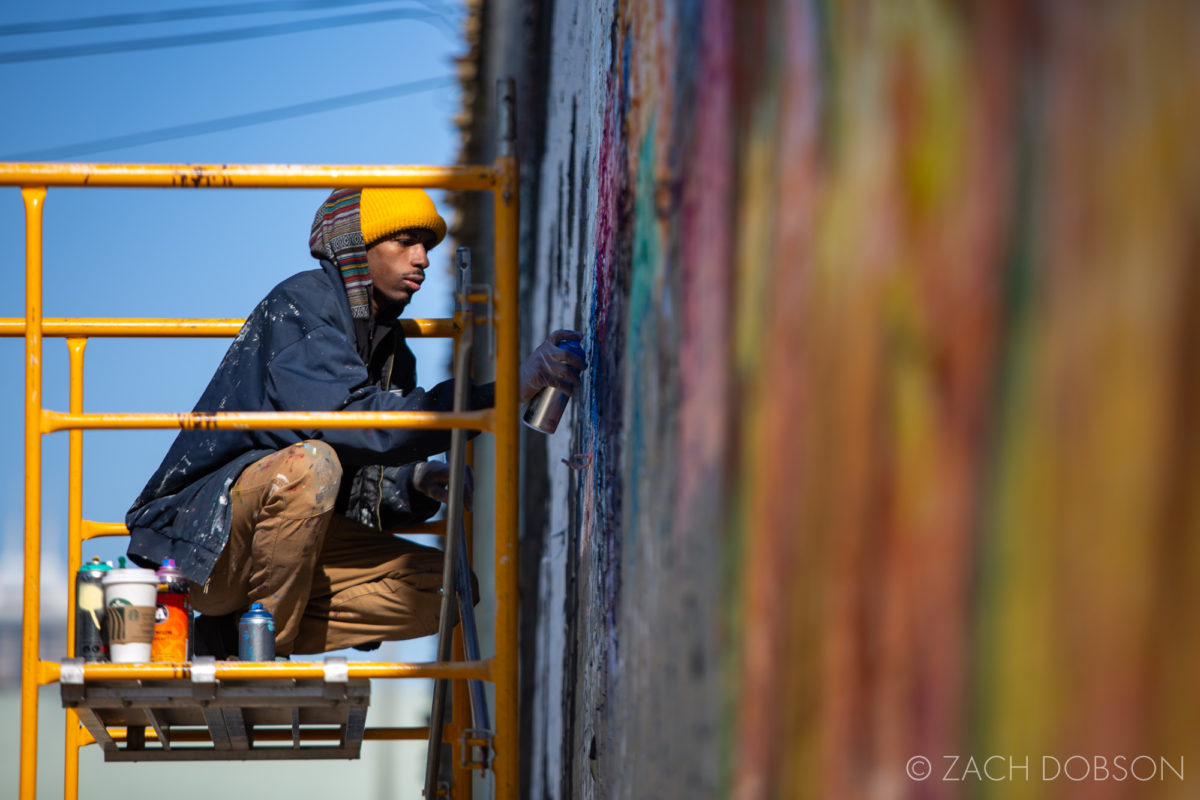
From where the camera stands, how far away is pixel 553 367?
275 cm

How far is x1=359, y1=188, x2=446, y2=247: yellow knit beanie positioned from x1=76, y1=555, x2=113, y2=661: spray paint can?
115 cm

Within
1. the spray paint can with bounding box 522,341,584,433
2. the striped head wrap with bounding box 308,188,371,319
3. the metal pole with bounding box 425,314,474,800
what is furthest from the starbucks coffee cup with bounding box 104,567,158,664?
the striped head wrap with bounding box 308,188,371,319

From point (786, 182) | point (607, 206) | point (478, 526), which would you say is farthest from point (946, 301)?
point (478, 526)

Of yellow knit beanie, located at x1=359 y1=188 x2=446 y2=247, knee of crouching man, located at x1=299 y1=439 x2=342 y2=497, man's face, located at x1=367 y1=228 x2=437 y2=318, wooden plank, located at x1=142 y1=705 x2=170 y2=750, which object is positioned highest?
yellow knit beanie, located at x1=359 y1=188 x2=446 y2=247

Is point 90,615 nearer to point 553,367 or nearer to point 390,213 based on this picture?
point 553,367

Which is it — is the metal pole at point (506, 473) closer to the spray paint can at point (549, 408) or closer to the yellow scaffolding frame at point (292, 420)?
the yellow scaffolding frame at point (292, 420)

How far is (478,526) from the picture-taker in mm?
7898

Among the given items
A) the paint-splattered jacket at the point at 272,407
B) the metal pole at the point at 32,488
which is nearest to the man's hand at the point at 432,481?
the paint-splattered jacket at the point at 272,407

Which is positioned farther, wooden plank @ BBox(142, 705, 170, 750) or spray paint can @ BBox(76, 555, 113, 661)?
wooden plank @ BBox(142, 705, 170, 750)

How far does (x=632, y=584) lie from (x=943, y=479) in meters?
1.27

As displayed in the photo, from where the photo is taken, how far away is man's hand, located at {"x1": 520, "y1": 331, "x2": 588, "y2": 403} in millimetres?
2732

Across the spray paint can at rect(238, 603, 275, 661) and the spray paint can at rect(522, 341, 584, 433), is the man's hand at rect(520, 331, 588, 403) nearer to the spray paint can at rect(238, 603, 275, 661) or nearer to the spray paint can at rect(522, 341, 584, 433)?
the spray paint can at rect(522, 341, 584, 433)

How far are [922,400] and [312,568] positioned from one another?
236 centimetres

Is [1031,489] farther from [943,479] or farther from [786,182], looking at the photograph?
[786,182]
